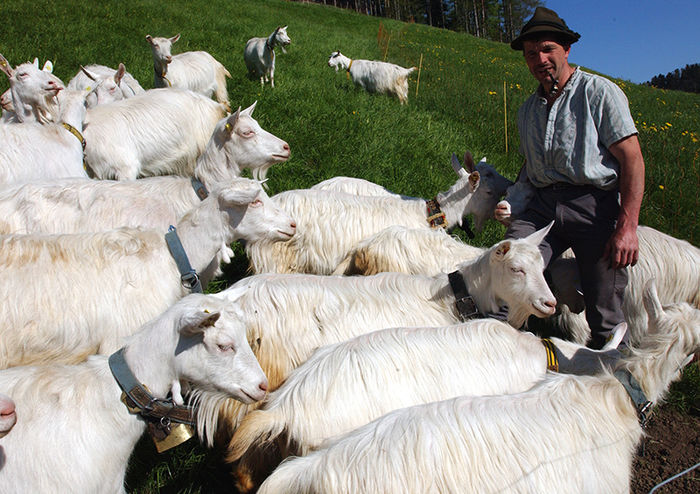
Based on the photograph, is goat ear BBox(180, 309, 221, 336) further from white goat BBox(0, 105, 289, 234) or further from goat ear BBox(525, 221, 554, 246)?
goat ear BBox(525, 221, 554, 246)

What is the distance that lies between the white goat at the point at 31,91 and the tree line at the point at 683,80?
122 ft

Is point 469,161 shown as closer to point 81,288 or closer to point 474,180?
point 474,180

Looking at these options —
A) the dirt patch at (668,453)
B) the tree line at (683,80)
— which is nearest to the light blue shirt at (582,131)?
the dirt patch at (668,453)

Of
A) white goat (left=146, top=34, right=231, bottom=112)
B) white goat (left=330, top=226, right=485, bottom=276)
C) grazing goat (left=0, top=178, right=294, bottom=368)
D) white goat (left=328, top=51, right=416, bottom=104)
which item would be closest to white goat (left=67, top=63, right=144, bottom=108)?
white goat (left=146, top=34, right=231, bottom=112)

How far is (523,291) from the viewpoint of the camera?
3545 mm

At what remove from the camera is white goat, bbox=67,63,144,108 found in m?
7.23

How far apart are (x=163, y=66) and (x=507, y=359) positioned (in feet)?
27.5

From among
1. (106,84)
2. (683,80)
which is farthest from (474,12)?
(106,84)

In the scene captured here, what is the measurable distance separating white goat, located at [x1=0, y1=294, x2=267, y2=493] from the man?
2.43 m

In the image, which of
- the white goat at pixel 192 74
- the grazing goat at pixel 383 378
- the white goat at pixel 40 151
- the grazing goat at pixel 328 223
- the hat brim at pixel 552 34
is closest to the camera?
the grazing goat at pixel 383 378

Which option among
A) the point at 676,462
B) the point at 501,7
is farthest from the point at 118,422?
the point at 501,7

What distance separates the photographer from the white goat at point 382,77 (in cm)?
1353

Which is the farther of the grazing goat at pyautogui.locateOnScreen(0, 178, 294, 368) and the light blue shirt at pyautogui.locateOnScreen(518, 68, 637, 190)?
the light blue shirt at pyautogui.locateOnScreen(518, 68, 637, 190)

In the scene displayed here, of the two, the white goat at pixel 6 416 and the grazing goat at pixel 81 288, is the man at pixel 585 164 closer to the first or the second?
the grazing goat at pixel 81 288
